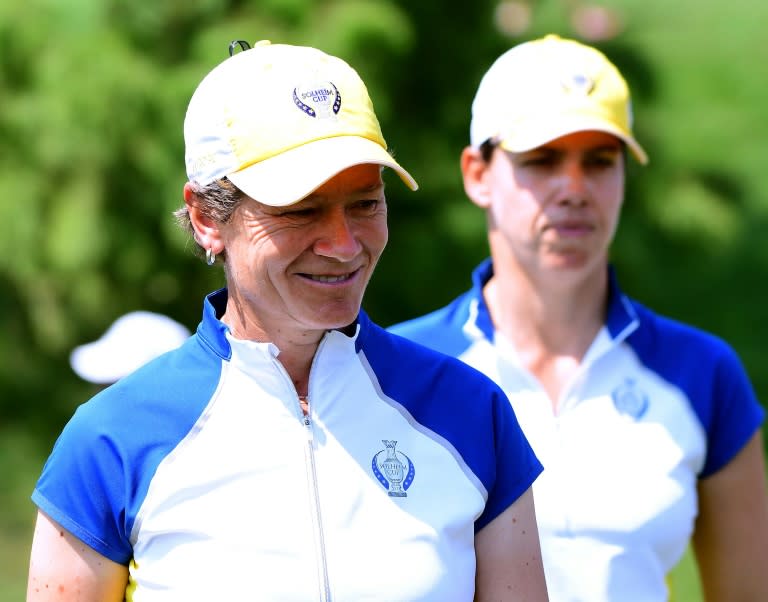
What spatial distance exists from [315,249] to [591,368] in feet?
3.76

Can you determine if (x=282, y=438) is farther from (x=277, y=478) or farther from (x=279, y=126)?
(x=279, y=126)

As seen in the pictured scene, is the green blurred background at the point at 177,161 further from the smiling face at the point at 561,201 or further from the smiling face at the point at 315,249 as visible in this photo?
the smiling face at the point at 315,249

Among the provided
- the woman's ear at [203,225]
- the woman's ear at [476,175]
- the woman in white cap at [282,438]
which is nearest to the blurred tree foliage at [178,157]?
the woman's ear at [476,175]

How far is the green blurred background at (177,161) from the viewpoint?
577cm

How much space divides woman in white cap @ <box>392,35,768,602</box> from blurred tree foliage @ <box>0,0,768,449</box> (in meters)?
2.22

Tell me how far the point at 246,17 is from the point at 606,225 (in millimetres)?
3047

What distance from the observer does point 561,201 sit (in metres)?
3.19

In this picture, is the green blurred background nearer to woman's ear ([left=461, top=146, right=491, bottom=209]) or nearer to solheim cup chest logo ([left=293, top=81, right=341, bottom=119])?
woman's ear ([left=461, top=146, right=491, bottom=209])

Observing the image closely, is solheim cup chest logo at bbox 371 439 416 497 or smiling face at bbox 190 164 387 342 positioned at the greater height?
smiling face at bbox 190 164 387 342

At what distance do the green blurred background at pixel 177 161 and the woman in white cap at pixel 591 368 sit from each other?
250 centimetres

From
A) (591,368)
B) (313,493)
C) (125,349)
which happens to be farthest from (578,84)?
(125,349)

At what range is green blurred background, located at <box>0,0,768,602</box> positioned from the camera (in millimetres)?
5770

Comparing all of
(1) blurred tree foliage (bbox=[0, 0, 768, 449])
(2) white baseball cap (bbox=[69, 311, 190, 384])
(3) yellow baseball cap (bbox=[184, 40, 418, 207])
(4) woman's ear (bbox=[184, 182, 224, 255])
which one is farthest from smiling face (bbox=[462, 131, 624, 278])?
(1) blurred tree foliage (bbox=[0, 0, 768, 449])

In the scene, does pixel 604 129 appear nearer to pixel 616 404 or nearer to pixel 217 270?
→ pixel 616 404
